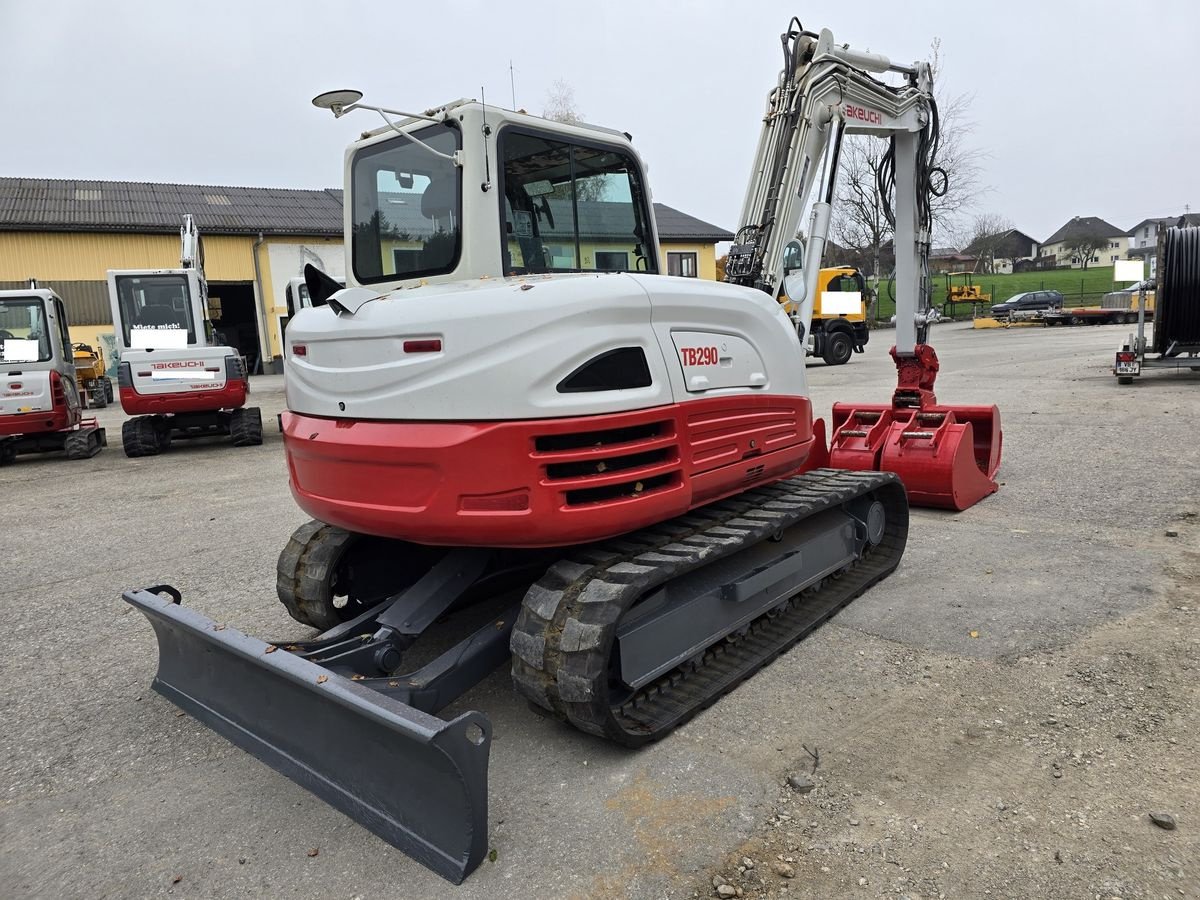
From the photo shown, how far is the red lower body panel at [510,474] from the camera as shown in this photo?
3.05 m

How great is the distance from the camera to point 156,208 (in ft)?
93.1

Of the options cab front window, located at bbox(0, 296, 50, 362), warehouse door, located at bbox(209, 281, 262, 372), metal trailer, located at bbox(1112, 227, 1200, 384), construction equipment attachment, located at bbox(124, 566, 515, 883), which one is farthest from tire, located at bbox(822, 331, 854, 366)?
warehouse door, located at bbox(209, 281, 262, 372)

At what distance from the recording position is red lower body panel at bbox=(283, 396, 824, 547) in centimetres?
305

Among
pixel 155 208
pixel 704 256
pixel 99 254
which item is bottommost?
pixel 704 256

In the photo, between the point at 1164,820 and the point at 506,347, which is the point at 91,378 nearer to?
the point at 506,347

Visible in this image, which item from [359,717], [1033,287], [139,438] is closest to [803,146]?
[359,717]

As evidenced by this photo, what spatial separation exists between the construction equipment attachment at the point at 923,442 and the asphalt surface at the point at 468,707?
0.22m

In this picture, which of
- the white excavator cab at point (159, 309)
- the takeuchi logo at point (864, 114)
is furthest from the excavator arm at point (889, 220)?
the white excavator cab at point (159, 309)

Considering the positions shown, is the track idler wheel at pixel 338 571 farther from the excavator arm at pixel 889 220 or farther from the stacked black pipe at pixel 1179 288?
the stacked black pipe at pixel 1179 288

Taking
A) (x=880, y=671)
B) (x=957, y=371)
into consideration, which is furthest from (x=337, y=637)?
(x=957, y=371)

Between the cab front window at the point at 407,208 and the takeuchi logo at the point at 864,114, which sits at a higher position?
the takeuchi logo at the point at 864,114

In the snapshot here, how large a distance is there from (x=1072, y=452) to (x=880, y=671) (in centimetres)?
599

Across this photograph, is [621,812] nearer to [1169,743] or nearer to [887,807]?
[887,807]

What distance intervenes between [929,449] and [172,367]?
10550mm
